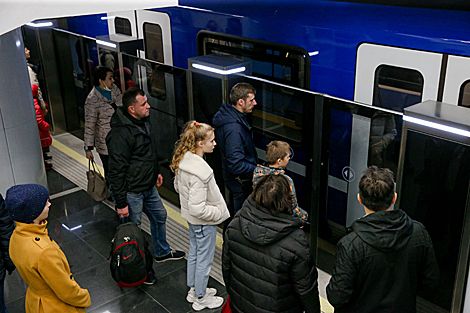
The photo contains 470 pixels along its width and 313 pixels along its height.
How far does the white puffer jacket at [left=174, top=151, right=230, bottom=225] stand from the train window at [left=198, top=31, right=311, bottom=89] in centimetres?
133

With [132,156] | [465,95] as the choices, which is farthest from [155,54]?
[465,95]

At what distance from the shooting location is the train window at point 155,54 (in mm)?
5852

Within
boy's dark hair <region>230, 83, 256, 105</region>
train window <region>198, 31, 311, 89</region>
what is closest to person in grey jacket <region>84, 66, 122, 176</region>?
train window <region>198, 31, 311, 89</region>

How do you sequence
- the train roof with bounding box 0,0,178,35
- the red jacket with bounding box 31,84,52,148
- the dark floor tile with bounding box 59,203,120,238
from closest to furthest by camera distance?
1. the train roof with bounding box 0,0,178,35
2. the dark floor tile with bounding box 59,203,120,238
3. the red jacket with bounding box 31,84,52,148

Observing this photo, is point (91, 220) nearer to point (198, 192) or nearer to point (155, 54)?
point (155, 54)

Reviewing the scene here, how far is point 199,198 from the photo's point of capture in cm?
382

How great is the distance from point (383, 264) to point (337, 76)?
1.98m

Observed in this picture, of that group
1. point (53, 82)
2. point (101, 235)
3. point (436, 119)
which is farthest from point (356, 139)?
point (53, 82)

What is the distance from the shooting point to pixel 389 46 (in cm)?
376

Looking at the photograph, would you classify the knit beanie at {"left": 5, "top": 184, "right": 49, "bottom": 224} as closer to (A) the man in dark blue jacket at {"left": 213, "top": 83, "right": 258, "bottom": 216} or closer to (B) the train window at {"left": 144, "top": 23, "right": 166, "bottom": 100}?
(A) the man in dark blue jacket at {"left": 213, "top": 83, "right": 258, "bottom": 216}

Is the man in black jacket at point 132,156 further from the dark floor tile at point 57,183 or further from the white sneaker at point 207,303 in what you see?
the dark floor tile at point 57,183

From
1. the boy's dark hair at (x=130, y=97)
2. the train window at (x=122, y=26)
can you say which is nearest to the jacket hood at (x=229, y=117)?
the boy's dark hair at (x=130, y=97)

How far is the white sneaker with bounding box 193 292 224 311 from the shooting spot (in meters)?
4.28

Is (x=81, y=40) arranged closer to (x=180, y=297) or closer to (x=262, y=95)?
(x=262, y=95)
